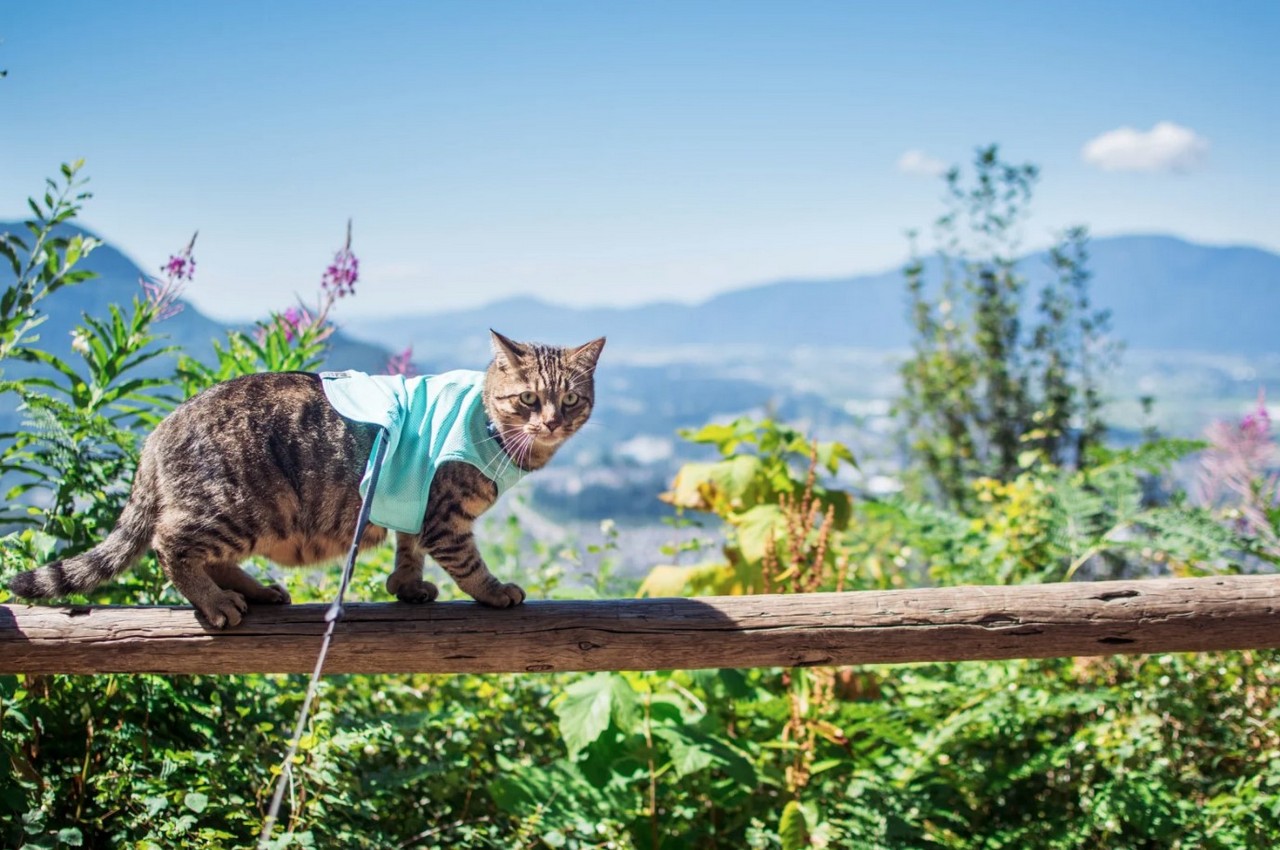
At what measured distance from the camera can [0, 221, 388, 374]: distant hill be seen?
10.8 ft

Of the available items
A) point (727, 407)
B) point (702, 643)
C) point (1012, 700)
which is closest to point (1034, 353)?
point (727, 407)

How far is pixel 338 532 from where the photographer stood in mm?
1998

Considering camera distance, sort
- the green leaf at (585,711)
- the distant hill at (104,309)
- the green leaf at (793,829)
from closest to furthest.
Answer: the green leaf at (585,711), the green leaf at (793,829), the distant hill at (104,309)

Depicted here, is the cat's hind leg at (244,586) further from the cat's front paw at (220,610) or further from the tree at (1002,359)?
the tree at (1002,359)

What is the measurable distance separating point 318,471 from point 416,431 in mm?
213

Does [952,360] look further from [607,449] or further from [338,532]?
[338,532]

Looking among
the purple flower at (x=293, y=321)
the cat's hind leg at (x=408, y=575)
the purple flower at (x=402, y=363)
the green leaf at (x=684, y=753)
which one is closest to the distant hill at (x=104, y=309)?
the purple flower at (x=402, y=363)

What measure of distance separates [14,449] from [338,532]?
1036 millimetres

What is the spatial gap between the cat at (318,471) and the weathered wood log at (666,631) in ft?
0.27

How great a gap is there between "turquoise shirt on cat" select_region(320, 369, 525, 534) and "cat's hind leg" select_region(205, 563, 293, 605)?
0.33m

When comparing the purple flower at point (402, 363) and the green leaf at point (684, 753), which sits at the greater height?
the purple flower at point (402, 363)

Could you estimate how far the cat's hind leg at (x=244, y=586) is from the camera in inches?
78.7

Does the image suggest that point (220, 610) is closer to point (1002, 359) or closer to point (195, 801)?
point (195, 801)

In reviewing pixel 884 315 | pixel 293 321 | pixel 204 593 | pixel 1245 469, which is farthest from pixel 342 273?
pixel 884 315
